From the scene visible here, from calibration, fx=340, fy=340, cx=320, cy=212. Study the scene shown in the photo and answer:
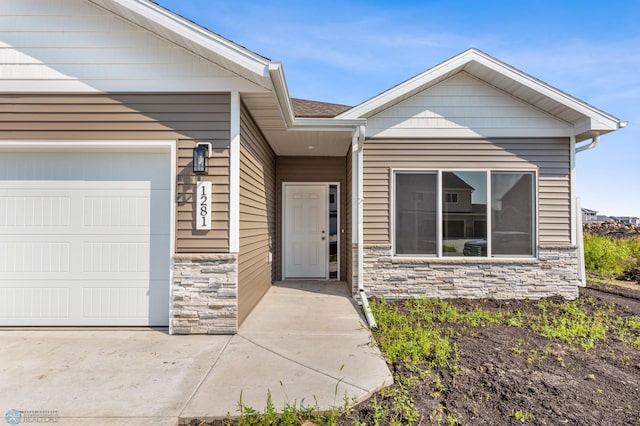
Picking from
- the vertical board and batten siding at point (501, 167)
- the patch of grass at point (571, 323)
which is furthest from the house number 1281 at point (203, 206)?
the patch of grass at point (571, 323)

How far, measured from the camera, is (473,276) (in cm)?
556

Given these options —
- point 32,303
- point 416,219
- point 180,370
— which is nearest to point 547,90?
point 416,219

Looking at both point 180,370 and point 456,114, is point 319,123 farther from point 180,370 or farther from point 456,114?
point 180,370

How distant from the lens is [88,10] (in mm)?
3912

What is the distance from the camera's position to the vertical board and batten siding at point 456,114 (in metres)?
5.57

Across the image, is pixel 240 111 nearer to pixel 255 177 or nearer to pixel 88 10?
pixel 255 177

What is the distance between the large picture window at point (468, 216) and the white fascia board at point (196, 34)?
9.87 feet

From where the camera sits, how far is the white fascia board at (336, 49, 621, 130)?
512cm

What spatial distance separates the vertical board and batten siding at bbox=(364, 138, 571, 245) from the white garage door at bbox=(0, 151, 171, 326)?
309 centimetres

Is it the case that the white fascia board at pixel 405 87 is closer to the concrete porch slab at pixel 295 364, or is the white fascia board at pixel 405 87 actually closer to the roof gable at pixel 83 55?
the roof gable at pixel 83 55

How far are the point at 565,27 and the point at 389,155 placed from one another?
4.86m

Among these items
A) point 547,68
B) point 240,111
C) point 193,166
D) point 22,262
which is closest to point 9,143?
point 22,262

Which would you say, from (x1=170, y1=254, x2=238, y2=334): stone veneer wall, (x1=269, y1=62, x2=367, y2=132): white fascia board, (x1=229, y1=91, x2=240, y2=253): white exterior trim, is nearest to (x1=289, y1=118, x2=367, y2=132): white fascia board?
(x1=269, y1=62, x2=367, y2=132): white fascia board

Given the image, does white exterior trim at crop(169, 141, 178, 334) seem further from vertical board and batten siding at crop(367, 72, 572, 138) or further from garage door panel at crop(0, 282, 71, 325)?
vertical board and batten siding at crop(367, 72, 572, 138)
